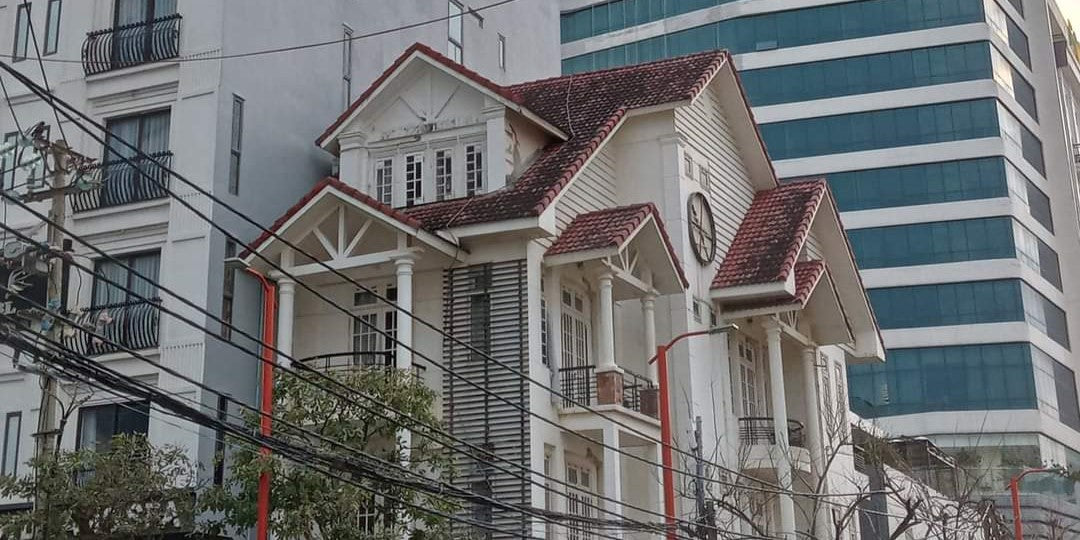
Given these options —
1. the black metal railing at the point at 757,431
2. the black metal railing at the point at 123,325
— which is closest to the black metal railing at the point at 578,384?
the black metal railing at the point at 757,431

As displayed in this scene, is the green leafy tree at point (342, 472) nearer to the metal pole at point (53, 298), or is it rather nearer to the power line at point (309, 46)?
the metal pole at point (53, 298)

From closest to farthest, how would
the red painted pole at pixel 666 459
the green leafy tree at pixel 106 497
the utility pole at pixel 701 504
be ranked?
the red painted pole at pixel 666 459, the green leafy tree at pixel 106 497, the utility pole at pixel 701 504

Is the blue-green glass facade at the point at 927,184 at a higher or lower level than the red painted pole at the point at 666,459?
higher

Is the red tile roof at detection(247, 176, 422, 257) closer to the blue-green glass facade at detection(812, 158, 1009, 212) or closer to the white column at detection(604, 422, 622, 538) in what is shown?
the white column at detection(604, 422, 622, 538)

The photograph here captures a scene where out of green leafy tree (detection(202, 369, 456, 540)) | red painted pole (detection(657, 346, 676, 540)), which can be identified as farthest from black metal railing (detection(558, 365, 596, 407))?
green leafy tree (detection(202, 369, 456, 540))

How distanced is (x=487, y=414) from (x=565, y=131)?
7212 mm

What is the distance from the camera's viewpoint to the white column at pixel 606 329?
2941 cm

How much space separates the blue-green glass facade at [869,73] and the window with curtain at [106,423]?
158 ft

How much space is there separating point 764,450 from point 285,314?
1151 centimetres

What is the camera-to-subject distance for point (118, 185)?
31500mm

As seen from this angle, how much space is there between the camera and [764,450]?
3391cm

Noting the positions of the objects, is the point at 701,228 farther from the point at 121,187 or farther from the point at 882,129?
the point at 882,129

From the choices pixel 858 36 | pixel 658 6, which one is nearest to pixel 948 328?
pixel 858 36

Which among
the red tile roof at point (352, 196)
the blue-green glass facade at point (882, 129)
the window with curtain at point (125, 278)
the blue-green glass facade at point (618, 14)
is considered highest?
the blue-green glass facade at point (618, 14)
